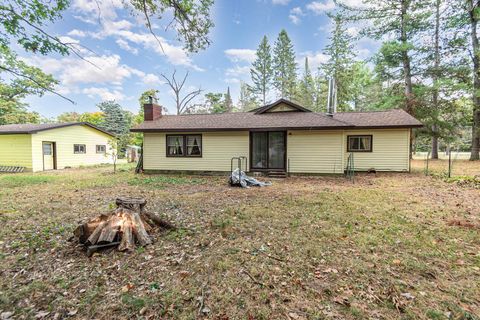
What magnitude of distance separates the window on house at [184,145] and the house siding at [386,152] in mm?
7356

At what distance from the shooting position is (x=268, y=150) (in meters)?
11.1

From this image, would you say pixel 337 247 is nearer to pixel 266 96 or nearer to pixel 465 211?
pixel 465 211

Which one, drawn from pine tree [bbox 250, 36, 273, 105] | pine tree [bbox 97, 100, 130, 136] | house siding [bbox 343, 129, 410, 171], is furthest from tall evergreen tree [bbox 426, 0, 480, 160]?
pine tree [bbox 97, 100, 130, 136]

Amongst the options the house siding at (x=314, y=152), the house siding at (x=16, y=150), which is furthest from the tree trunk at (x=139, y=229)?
the house siding at (x=16, y=150)

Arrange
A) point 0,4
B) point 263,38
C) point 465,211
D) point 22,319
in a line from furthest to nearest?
1. point 263,38
2. point 465,211
3. point 0,4
4. point 22,319

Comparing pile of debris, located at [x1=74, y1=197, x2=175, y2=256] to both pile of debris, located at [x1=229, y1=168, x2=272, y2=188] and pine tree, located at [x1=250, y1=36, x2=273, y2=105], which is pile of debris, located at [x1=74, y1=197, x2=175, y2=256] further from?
pine tree, located at [x1=250, y1=36, x2=273, y2=105]

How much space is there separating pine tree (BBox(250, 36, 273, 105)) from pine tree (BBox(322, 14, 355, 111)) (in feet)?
23.6

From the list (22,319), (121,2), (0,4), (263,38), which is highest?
(263,38)

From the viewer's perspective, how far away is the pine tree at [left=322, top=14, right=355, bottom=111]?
2488cm

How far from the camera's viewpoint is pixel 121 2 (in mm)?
4215

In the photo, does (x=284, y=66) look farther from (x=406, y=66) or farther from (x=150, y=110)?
(x=150, y=110)

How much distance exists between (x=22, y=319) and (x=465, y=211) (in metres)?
7.54

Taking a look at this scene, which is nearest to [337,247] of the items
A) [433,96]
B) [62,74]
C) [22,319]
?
[22,319]

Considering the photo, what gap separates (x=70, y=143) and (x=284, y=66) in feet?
80.1
